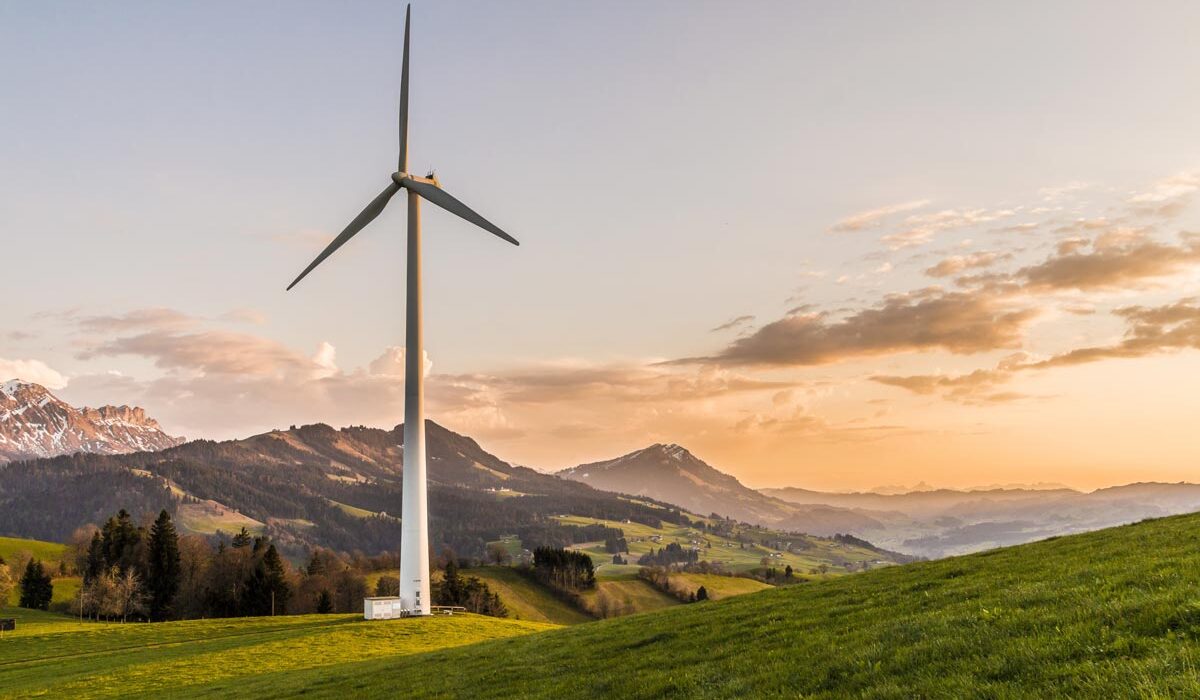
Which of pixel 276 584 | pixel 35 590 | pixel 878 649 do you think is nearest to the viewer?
pixel 878 649

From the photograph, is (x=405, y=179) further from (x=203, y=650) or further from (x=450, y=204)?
(x=203, y=650)

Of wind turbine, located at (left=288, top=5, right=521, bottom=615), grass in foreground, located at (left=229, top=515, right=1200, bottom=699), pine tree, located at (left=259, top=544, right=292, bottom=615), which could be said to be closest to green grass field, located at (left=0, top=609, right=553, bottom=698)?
wind turbine, located at (left=288, top=5, right=521, bottom=615)

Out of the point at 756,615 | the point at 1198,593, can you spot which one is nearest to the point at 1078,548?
the point at 756,615

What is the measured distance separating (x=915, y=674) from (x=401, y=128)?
82.9 m

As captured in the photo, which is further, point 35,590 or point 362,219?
point 35,590

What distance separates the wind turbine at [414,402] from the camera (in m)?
76.8

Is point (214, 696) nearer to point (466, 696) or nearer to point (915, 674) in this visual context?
point (466, 696)

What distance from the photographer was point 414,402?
256 ft

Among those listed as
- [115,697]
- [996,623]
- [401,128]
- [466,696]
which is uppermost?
[401,128]

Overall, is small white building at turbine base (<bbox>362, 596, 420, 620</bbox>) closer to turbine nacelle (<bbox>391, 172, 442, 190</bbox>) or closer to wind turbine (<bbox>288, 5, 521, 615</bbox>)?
wind turbine (<bbox>288, 5, 521, 615</bbox>)

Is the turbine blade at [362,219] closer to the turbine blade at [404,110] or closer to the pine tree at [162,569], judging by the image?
the turbine blade at [404,110]

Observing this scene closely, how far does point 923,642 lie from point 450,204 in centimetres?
7089

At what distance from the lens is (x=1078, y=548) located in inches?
1212

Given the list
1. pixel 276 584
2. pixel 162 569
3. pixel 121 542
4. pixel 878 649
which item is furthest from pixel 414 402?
pixel 121 542
